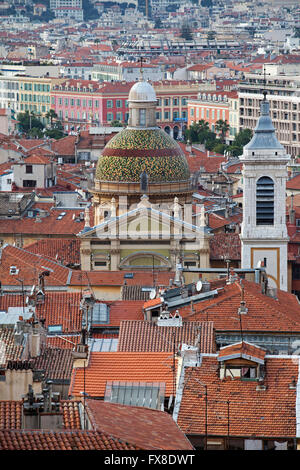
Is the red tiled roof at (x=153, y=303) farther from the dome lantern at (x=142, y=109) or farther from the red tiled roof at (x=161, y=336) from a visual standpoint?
the dome lantern at (x=142, y=109)

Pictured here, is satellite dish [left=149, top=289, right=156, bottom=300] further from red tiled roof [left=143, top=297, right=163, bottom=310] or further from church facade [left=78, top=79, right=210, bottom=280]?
church facade [left=78, top=79, right=210, bottom=280]

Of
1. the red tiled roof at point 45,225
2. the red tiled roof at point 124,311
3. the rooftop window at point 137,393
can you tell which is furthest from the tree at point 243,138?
the rooftop window at point 137,393

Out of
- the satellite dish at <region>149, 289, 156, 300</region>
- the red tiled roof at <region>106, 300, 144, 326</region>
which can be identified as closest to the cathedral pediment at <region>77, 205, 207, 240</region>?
the satellite dish at <region>149, 289, 156, 300</region>

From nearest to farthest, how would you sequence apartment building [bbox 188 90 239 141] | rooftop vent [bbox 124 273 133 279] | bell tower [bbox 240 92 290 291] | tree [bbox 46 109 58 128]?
bell tower [bbox 240 92 290 291] → rooftop vent [bbox 124 273 133 279] → apartment building [bbox 188 90 239 141] → tree [bbox 46 109 58 128]

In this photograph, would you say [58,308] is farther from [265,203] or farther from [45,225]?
[45,225]

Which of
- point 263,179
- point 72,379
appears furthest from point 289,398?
point 263,179
